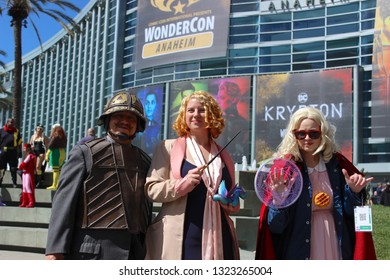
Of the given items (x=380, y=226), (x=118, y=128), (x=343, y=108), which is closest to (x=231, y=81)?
(x=343, y=108)

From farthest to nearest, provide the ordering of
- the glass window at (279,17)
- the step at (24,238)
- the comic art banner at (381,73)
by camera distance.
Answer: the glass window at (279,17) → the comic art banner at (381,73) → the step at (24,238)

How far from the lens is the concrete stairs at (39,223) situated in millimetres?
7203

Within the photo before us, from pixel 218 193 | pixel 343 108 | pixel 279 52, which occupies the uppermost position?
pixel 279 52

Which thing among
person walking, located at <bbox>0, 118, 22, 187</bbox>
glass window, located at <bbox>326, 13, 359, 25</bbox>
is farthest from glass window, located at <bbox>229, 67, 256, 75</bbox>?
person walking, located at <bbox>0, 118, 22, 187</bbox>

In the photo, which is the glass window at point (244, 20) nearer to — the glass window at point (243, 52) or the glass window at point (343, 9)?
the glass window at point (243, 52)

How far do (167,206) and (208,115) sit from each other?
2.25 feet

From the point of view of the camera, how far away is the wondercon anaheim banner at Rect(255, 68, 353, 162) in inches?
1679

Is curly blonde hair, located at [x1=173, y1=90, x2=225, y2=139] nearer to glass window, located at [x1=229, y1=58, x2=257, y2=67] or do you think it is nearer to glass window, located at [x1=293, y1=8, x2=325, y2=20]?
glass window, located at [x1=229, y1=58, x2=257, y2=67]

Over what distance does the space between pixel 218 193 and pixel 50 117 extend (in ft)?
259

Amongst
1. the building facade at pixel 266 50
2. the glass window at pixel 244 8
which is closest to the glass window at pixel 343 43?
the building facade at pixel 266 50

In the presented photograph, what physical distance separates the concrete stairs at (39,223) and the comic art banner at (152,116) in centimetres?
4146
